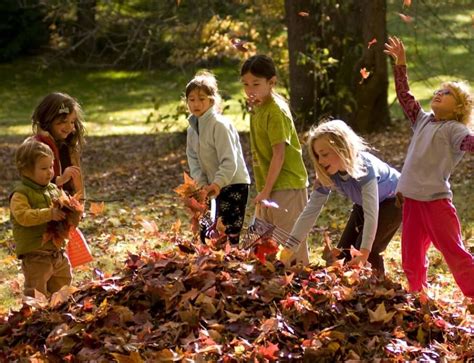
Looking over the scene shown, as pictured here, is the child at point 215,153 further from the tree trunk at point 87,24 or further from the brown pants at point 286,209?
the tree trunk at point 87,24

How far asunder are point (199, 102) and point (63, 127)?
91cm

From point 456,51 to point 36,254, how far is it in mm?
24444

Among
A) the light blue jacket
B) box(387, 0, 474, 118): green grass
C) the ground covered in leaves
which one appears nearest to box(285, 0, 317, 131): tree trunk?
box(387, 0, 474, 118): green grass

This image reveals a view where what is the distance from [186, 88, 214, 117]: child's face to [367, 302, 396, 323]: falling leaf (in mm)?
2391

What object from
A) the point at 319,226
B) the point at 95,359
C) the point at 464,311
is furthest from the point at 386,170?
→ the point at 319,226

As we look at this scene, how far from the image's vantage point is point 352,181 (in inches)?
211

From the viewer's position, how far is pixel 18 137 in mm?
18469

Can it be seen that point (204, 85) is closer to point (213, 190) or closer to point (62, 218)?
point (213, 190)

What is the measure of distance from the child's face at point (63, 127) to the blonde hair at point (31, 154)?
49 centimetres

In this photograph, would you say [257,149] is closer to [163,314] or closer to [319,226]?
[163,314]

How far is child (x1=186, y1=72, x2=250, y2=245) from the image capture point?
6.15 meters

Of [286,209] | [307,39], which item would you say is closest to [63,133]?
[286,209]

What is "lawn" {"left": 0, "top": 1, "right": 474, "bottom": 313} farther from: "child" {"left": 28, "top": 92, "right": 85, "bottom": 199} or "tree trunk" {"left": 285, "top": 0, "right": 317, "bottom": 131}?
"tree trunk" {"left": 285, "top": 0, "right": 317, "bottom": 131}

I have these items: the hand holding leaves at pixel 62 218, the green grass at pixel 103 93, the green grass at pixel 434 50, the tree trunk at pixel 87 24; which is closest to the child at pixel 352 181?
the hand holding leaves at pixel 62 218
